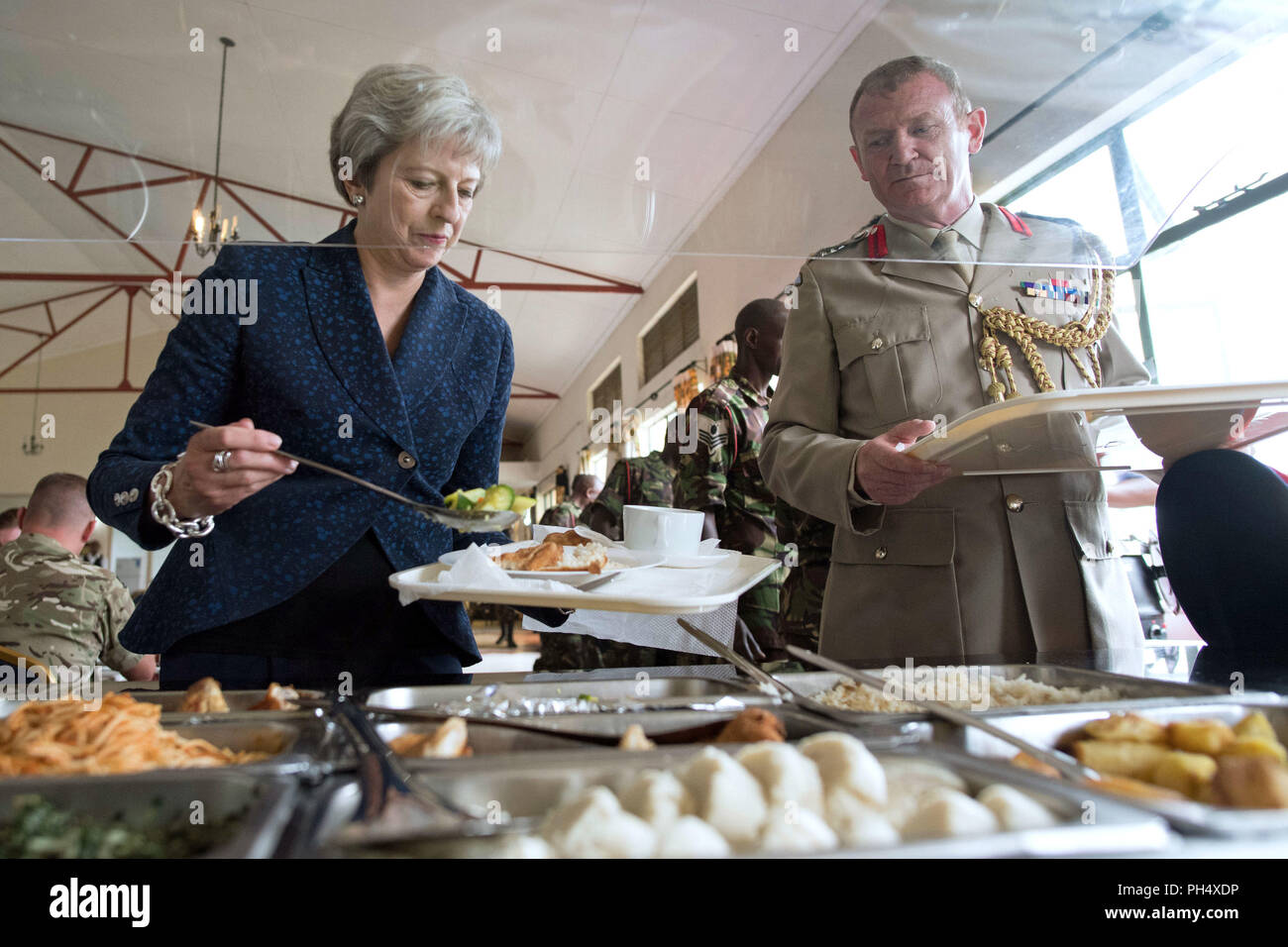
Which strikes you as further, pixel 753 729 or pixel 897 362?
pixel 897 362

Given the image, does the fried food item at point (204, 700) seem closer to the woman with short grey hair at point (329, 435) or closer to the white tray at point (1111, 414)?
the woman with short grey hair at point (329, 435)

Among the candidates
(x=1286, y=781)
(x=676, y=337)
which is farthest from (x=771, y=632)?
(x=676, y=337)

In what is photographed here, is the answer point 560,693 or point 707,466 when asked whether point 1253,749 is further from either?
point 707,466

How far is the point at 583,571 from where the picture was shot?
1.00 metres

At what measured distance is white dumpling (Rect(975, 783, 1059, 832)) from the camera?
1.55ft

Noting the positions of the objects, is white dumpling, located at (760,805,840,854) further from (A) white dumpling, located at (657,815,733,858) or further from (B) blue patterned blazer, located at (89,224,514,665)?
(B) blue patterned blazer, located at (89,224,514,665)

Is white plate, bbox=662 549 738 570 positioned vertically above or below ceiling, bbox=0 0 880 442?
below

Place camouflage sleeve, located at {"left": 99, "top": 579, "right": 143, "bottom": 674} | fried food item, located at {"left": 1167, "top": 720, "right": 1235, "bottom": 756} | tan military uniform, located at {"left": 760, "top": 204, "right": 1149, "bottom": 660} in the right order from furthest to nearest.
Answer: camouflage sleeve, located at {"left": 99, "top": 579, "right": 143, "bottom": 674}, tan military uniform, located at {"left": 760, "top": 204, "right": 1149, "bottom": 660}, fried food item, located at {"left": 1167, "top": 720, "right": 1235, "bottom": 756}

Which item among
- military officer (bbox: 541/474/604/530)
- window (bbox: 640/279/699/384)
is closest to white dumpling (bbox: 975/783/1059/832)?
window (bbox: 640/279/699/384)

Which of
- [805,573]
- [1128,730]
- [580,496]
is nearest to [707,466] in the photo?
[805,573]

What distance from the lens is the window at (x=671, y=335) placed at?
486cm

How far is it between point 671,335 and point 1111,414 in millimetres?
4749

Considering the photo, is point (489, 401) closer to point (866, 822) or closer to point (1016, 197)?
point (1016, 197)

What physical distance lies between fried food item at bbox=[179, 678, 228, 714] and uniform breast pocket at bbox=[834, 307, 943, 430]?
3.19 ft
